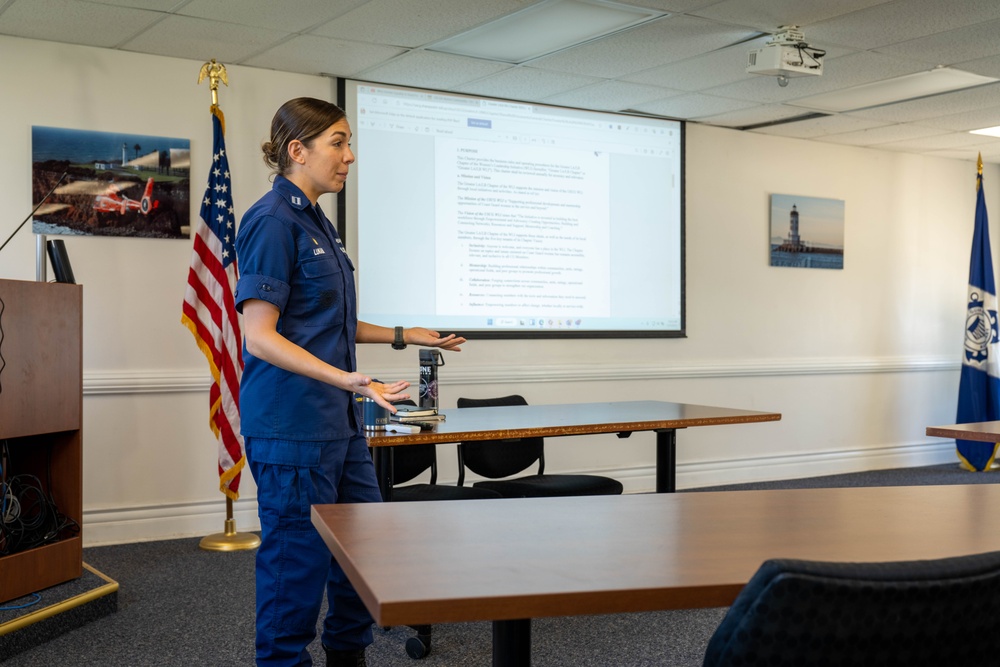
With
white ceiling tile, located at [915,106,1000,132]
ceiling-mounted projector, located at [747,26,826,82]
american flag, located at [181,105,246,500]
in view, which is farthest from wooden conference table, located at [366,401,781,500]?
white ceiling tile, located at [915,106,1000,132]

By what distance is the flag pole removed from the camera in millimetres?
4512

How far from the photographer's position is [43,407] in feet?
11.4

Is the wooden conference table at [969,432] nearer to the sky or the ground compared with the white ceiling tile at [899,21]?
nearer to the ground

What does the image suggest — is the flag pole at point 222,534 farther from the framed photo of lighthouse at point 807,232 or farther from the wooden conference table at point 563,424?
the framed photo of lighthouse at point 807,232

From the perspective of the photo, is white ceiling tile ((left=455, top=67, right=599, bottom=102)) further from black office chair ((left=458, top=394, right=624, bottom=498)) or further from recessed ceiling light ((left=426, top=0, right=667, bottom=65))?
black office chair ((left=458, top=394, right=624, bottom=498))

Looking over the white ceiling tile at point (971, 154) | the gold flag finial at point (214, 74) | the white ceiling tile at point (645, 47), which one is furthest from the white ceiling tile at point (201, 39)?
the white ceiling tile at point (971, 154)

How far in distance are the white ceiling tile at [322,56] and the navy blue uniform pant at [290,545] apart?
291 centimetres

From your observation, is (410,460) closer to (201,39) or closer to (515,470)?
(515,470)

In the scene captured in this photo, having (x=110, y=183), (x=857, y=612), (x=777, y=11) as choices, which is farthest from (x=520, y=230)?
(x=857, y=612)

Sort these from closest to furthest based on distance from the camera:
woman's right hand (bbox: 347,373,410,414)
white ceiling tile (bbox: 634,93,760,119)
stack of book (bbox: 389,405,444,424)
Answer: woman's right hand (bbox: 347,373,410,414) → stack of book (bbox: 389,405,444,424) → white ceiling tile (bbox: 634,93,760,119)

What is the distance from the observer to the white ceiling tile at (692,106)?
18.8 ft

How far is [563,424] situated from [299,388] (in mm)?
1470

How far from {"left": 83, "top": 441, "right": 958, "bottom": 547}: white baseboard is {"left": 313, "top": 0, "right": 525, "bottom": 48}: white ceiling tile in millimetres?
2462

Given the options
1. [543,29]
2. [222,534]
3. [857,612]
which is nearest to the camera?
[857,612]
